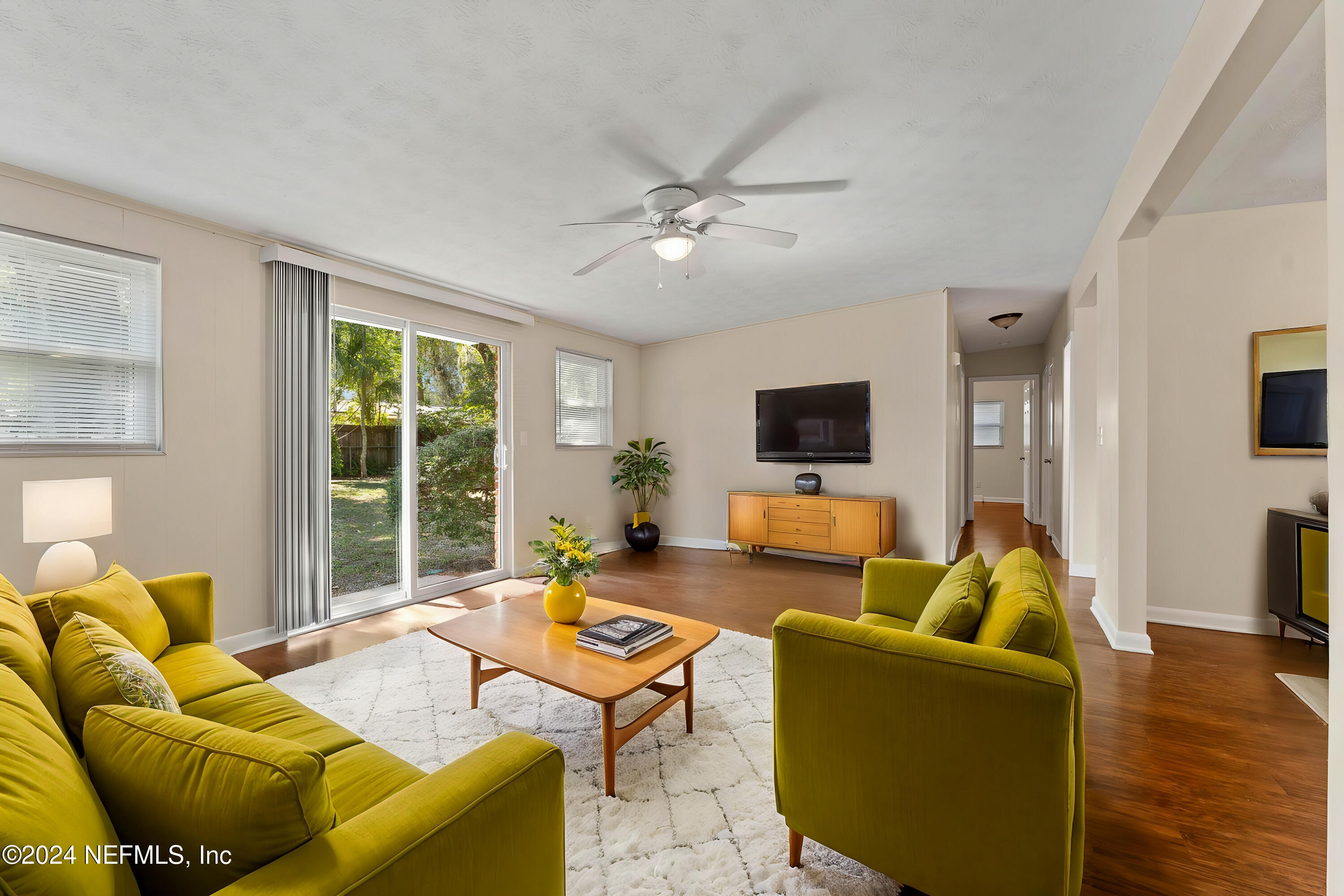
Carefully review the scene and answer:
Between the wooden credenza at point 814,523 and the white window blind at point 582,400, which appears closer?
the wooden credenza at point 814,523

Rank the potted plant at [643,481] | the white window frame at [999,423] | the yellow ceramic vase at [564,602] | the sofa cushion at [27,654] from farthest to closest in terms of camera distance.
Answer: the white window frame at [999,423], the potted plant at [643,481], the yellow ceramic vase at [564,602], the sofa cushion at [27,654]

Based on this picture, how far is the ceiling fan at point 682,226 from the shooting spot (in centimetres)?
274

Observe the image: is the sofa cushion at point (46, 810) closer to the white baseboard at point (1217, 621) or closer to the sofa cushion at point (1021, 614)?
the sofa cushion at point (1021, 614)

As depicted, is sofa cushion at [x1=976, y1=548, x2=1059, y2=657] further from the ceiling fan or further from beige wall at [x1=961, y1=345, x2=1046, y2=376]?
beige wall at [x1=961, y1=345, x2=1046, y2=376]

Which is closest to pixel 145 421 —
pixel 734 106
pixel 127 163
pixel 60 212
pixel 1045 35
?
pixel 60 212

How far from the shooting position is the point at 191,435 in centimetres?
313

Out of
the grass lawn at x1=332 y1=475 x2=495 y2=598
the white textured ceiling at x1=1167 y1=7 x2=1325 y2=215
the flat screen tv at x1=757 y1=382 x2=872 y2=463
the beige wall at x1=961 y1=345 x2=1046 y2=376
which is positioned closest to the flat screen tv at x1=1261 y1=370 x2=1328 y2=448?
the white textured ceiling at x1=1167 y1=7 x2=1325 y2=215

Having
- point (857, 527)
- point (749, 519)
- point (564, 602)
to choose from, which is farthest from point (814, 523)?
point (564, 602)

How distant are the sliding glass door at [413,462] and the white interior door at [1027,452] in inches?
284

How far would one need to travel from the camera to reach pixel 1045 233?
139 inches

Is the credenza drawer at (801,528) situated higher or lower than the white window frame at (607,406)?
lower

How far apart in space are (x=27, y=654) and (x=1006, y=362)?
9088 millimetres

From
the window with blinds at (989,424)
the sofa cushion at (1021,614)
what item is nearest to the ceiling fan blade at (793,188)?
the sofa cushion at (1021,614)

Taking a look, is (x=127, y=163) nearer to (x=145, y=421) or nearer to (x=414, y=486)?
(x=145, y=421)
